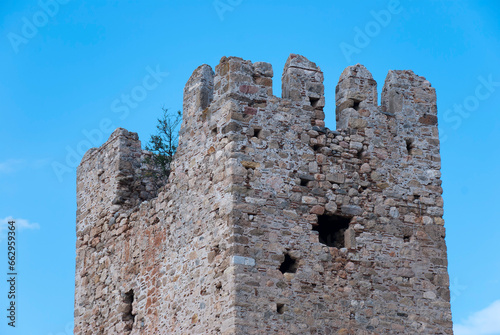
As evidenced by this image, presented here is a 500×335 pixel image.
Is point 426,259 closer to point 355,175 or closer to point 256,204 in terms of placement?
point 355,175

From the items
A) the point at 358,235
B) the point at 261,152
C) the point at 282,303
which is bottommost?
the point at 282,303

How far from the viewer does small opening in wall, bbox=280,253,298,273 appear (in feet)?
47.7

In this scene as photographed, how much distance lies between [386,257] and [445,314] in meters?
1.08

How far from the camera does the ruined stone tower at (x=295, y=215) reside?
14406mm

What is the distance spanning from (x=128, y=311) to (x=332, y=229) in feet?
11.1

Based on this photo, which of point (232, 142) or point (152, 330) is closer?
point (232, 142)

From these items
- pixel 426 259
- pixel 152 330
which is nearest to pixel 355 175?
pixel 426 259

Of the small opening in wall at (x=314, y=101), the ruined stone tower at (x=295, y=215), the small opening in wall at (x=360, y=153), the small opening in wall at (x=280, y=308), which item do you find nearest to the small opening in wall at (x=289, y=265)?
the ruined stone tower at (x=295, y=215)

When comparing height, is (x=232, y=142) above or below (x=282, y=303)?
above

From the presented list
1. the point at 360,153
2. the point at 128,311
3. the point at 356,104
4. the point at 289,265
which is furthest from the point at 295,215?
the point at 128,311

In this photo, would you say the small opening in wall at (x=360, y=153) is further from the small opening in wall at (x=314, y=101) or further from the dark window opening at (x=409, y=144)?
the small opening in wall at (x=314, y=101)

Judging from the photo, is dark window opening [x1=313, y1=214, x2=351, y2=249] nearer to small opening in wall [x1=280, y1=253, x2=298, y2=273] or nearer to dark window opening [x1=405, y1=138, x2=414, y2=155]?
small opening in wall [x1=280, y1=253, x2=298, y2=273]

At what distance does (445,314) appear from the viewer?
15203mm

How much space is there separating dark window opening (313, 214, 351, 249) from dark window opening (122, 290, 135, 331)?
10.3 feet
